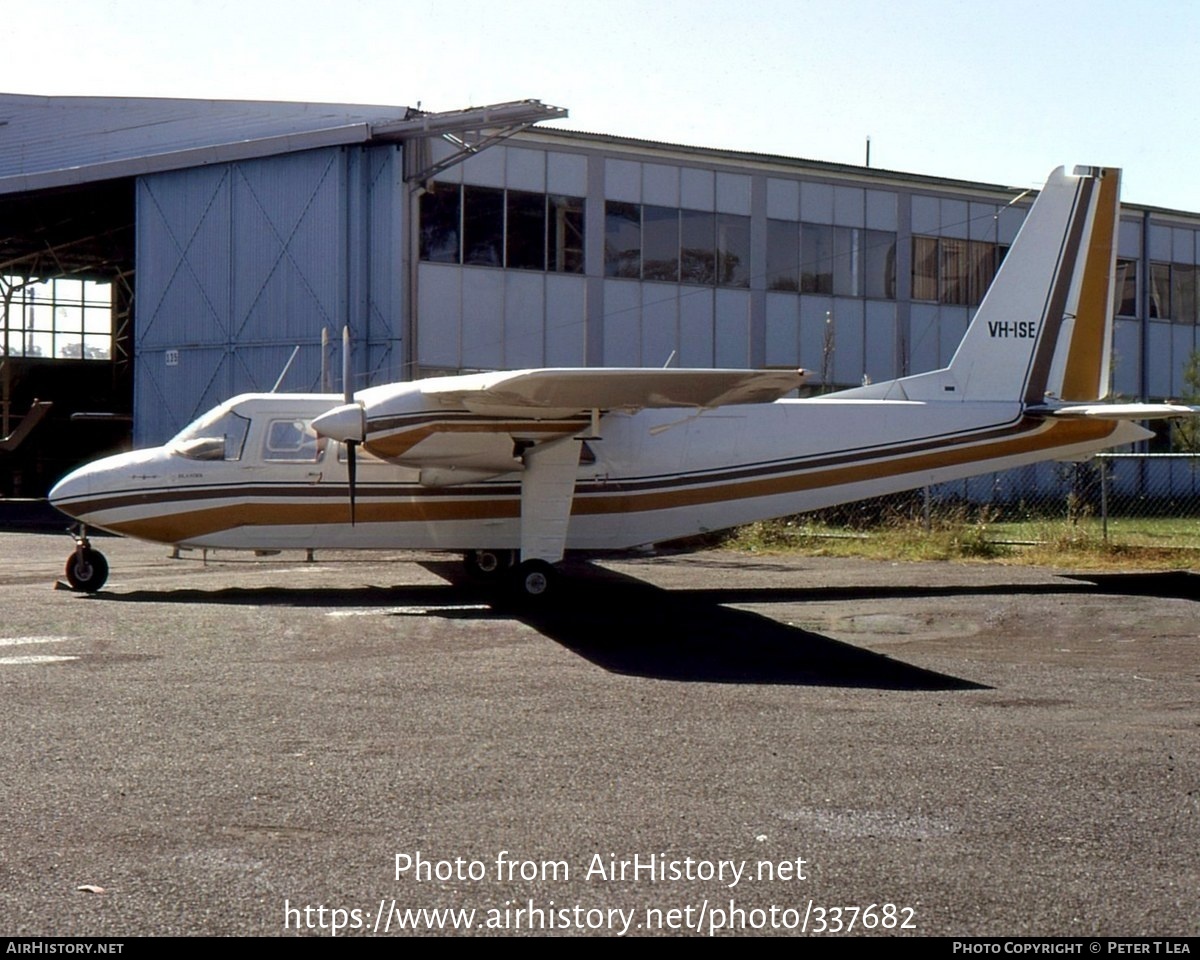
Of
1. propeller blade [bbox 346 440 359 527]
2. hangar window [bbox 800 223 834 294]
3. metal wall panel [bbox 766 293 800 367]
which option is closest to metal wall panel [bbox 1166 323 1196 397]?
hangar window [bbox 800 223 834 294]

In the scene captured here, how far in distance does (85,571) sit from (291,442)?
2970 millimetres

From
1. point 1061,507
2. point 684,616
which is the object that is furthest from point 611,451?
point 1061,507

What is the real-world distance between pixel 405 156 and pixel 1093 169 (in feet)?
57.2

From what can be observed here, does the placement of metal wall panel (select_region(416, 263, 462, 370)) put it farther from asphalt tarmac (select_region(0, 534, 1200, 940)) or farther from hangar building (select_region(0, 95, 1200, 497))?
asphalt tarmac (select_region(0, 534, 1200, 940))

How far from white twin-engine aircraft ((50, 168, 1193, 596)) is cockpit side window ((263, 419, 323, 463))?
25mm

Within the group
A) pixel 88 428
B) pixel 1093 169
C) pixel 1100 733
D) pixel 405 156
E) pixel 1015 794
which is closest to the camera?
pixel 1015 794

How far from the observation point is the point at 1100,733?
861cm

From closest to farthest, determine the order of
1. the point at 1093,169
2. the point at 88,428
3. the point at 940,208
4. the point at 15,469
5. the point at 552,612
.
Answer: the point at 552,612, the point at 1093,169, the point at 940,208, the point at 15,469, the point at 88,428

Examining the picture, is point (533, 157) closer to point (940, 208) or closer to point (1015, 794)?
point (940, 208)

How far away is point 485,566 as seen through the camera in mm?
18625

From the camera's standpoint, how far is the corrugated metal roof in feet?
109

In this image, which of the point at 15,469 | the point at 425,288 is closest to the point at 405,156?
the point at 425,288

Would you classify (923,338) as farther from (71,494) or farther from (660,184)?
(71,494)

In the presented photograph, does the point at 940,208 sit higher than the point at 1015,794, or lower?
higher
